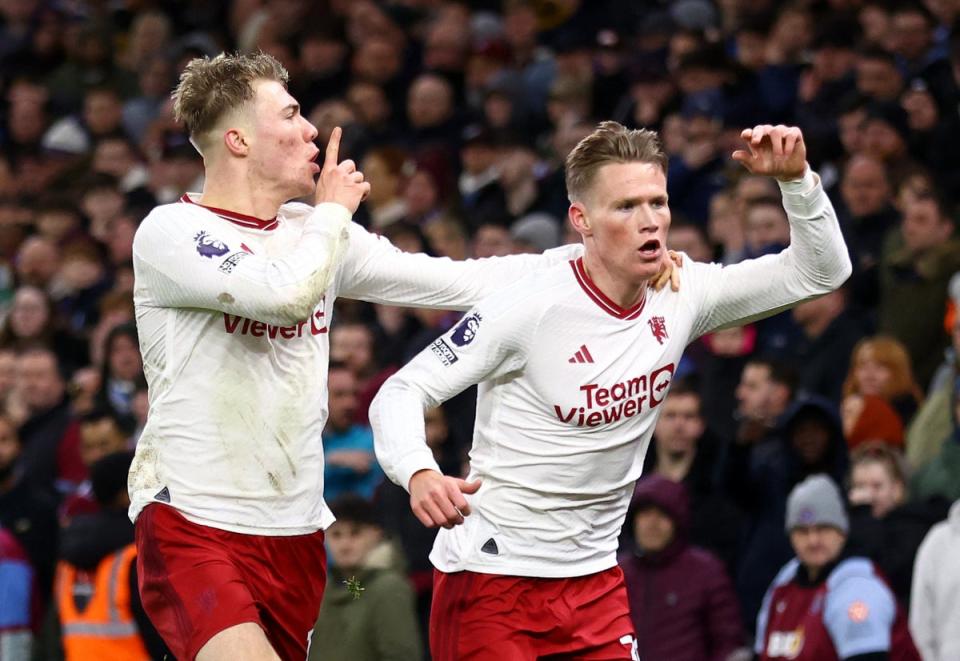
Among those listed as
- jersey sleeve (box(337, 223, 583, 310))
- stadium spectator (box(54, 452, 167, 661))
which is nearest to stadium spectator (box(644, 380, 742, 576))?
stadium spectator (box(54, 452, 167, 661))

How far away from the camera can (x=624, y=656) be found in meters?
5.81

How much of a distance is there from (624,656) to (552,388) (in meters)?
0.87

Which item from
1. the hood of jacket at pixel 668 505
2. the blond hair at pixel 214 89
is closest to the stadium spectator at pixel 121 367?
the hood of jacket at pixel 668 505

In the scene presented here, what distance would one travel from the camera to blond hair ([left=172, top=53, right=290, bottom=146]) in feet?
19.2

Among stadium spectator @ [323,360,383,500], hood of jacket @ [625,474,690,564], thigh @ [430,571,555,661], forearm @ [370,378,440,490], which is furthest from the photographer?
stadium spectator @ [323,360,383,500]

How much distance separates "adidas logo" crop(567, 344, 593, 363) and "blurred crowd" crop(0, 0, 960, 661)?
169 cm

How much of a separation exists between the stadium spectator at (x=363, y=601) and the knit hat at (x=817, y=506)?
1793 millimetres

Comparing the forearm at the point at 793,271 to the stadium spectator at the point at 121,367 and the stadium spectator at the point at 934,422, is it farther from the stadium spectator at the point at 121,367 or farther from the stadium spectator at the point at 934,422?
the stadium spectator at the point at 121,367

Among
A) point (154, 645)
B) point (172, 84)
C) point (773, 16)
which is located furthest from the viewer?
point (172, 84)

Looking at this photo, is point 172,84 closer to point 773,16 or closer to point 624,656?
point 773,16

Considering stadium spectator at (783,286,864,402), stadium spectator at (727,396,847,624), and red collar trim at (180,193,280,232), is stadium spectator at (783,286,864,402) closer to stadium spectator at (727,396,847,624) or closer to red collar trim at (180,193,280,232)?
stadium spectator at (727,396,847,624)

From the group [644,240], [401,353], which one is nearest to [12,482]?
[401,353]

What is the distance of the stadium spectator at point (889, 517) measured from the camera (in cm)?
860

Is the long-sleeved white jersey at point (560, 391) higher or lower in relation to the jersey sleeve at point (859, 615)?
higher
